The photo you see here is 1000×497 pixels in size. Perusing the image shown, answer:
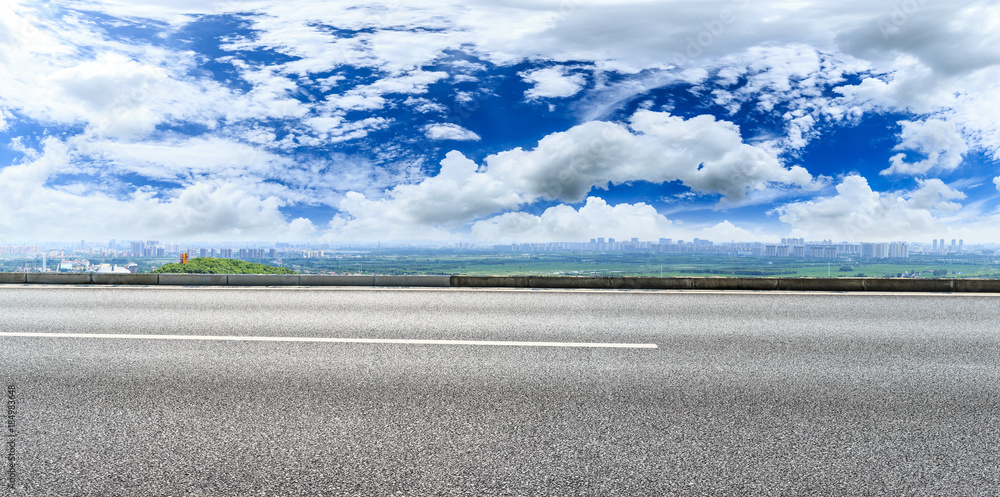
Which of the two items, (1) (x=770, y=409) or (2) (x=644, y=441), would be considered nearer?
(2) (x=644, y=441)

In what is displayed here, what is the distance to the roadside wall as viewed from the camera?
42.0 feet

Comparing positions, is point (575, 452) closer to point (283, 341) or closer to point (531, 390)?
point (531, 390)

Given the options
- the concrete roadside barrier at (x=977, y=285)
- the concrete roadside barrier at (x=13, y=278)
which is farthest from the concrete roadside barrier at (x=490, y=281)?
the concrete roadside barrier at (x=13, y=278)

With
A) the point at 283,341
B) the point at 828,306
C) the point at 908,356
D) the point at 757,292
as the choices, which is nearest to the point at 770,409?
the point at 908,356

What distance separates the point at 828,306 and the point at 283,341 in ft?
30.1

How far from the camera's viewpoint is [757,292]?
12.4m

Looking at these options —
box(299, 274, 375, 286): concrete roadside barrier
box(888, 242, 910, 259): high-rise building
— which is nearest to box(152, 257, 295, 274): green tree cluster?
box(299, 274, 375, 286): concrete roadside barrier

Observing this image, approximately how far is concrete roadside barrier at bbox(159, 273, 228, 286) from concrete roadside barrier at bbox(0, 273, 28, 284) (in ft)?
12.2

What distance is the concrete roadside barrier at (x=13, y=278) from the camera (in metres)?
14.3

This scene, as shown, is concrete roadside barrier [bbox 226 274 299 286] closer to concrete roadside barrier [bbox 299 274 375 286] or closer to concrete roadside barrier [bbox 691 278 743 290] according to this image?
concrete roadside barrier [bbox 299 274 375 286]

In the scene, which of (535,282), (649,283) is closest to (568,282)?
(535,282)

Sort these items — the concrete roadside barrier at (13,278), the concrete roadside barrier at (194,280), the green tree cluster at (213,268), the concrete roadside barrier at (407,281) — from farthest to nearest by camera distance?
the green tree cluster at (213,268) < the concrete roadside barrier at (13,278) < the concrete roadside barrier at (407,281) < the concrete roadside barrier at (194,280)

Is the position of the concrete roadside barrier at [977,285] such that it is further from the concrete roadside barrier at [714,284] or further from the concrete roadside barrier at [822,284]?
the concrete roadside barrier at [714,284]

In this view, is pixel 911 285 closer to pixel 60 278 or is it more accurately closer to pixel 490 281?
pixel 490 281
